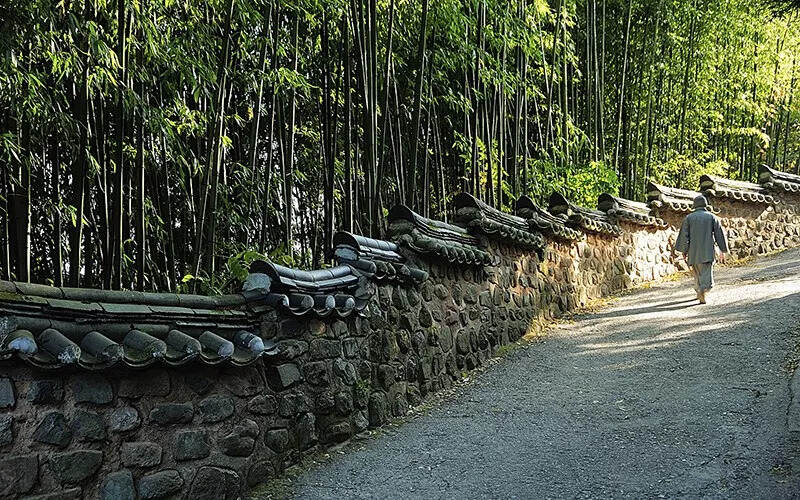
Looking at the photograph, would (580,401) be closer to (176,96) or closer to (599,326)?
(599,326)

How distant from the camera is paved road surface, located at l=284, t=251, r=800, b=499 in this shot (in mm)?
3619

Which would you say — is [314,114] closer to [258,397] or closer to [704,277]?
[704,277]

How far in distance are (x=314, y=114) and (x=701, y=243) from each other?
4.22 m

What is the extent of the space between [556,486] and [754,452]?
1.03 metres

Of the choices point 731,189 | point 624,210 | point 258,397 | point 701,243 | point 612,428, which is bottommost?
→ point 612,428

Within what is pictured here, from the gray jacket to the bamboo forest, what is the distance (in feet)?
5.18

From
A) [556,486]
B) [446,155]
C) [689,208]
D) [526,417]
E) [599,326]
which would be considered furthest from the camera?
[689,208]

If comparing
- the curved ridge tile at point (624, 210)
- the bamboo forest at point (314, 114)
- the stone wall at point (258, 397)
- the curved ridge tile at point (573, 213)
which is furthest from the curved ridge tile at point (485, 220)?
the curved ridge tile at point (624, 210)

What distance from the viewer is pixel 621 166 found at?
476 inches

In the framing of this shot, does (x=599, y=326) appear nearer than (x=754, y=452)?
No

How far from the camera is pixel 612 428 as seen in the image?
446cm

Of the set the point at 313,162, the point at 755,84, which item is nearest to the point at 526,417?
the point at 313,162

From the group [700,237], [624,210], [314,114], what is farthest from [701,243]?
[314,114]

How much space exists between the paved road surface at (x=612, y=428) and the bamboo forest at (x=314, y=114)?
1.38 meters
